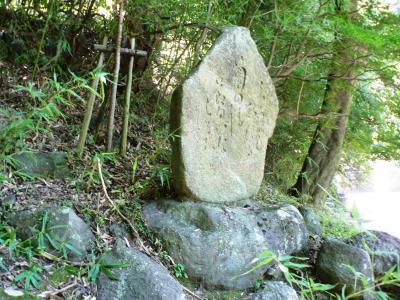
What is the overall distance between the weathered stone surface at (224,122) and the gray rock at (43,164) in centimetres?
86

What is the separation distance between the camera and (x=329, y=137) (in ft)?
17.3

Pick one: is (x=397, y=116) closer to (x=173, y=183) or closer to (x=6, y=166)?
(x=173, y=183)

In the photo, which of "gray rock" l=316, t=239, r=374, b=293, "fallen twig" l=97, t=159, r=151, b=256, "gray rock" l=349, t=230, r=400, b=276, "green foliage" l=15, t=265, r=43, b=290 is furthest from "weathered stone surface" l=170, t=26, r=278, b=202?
"green foliage" l=15, t=265, r=43, b=290

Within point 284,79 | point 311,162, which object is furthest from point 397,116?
point 284,79

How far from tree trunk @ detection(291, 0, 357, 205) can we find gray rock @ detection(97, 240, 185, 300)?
9.04 feet

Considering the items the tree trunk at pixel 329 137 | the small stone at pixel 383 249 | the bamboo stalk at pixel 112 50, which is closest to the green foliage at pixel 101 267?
the bamboo stalk at pixel 112 50

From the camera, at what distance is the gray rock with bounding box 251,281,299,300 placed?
2783mm

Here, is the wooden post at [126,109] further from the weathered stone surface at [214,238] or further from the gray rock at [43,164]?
the weathered stone surface at [214,238]

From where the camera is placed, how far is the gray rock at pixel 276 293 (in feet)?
9.13

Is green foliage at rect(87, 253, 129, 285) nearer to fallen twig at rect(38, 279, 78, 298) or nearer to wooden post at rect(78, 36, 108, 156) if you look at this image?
fallen twig at rect(38, 279, 78, 298)

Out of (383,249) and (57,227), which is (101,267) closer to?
(57,227)

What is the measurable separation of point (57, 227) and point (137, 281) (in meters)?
0.58

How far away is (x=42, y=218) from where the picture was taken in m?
2.59

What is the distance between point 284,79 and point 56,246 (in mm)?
3266
